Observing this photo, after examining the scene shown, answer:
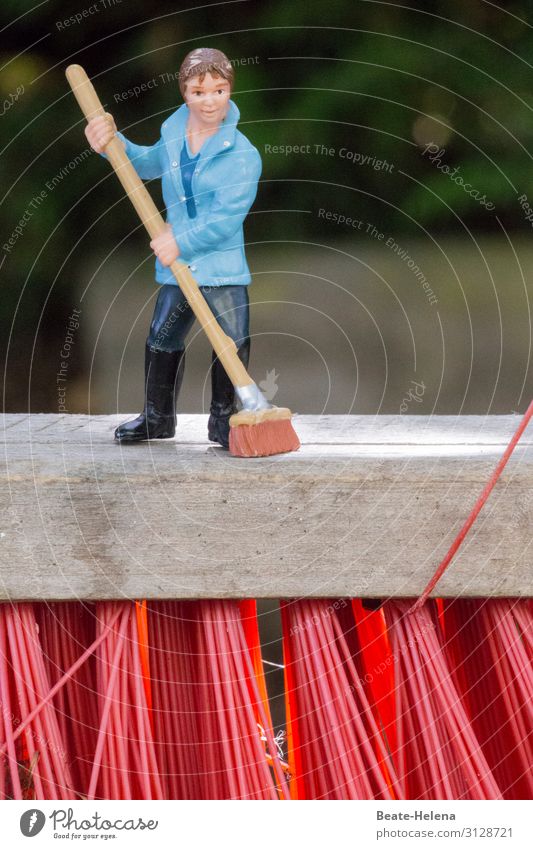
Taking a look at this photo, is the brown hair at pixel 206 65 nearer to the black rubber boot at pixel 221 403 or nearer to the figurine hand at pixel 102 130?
the figurine hand at pixel 102 130

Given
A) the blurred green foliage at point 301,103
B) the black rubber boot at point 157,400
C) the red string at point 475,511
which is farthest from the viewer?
the blurred green foliage at point 301,103

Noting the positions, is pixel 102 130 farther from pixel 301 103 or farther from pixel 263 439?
pixel 301 103

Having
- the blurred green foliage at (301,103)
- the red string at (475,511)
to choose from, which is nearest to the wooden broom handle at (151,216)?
the red string at (475,511)

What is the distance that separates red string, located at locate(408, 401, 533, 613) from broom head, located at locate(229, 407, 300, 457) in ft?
0.41

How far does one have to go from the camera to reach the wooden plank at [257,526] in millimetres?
690

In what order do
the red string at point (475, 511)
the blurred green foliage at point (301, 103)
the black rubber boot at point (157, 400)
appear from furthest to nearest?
the blurred green foliage at point (301, 103) → the black rubber boot at point (157, 400) → the red string at point (475, 511)

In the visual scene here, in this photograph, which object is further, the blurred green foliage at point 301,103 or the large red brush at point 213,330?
the blurred green foliage at point 301,103

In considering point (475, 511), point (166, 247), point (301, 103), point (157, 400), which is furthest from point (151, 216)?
point (301, 103)

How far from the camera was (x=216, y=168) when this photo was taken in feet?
2.38

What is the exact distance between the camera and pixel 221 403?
2.56 ft

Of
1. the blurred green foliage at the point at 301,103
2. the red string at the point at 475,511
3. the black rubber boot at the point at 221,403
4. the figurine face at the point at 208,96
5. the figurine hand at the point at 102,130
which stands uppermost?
the blurred green foliage at the point at 301,103

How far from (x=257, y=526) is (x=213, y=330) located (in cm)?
13

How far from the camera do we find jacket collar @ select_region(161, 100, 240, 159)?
0.73 m
